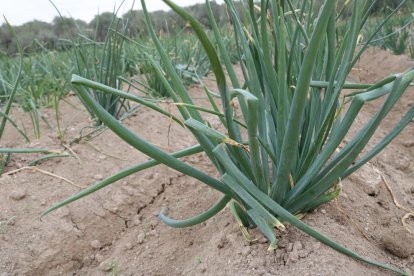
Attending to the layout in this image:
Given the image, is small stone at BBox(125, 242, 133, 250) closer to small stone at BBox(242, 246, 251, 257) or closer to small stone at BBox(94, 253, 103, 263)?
small stone at BBox(94, 253, 103, 263)

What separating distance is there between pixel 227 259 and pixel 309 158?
0.28 meters

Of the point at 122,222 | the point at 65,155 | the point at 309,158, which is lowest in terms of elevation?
the point at 122,222

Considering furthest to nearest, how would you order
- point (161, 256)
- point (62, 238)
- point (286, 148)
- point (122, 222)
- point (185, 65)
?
point (185, 65), point (122, 222), point (62, 238), point (161, 256), point (286, 148)

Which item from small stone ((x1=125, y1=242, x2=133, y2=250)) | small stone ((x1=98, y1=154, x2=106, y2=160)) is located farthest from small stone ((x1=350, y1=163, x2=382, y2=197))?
small stone ((x1=98, y1=154, x2=106, y2=160))

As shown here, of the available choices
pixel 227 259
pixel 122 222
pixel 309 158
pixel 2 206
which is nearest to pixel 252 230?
pixel 227 259

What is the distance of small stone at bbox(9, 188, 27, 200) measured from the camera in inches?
55.6

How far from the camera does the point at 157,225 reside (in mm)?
1334

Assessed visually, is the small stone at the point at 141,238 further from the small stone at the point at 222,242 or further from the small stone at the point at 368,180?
the small stone at the point at 368,180

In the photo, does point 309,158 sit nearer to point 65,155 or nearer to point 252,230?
point 252,230

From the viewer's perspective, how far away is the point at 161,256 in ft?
3.91

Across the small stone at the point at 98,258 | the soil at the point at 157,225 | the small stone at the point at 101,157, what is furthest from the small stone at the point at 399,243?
the small stone at the point at 101,157

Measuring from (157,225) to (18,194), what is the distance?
46cm

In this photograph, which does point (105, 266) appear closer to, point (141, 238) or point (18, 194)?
point (141, 238)

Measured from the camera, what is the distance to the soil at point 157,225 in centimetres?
97
